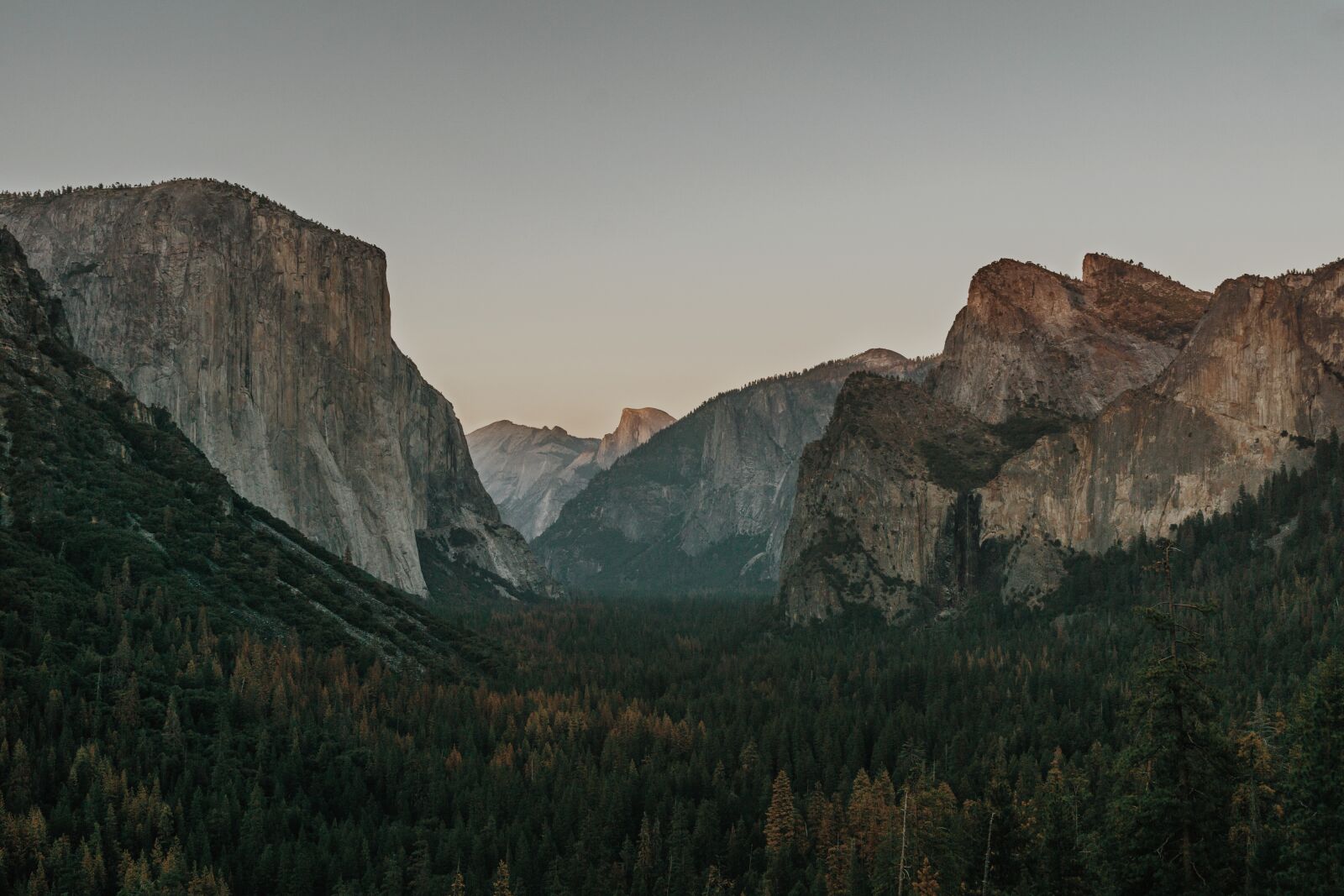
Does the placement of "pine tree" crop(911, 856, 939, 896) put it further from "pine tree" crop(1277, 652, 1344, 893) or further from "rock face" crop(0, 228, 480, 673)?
"rock face" crop(0, 228, 480, 673)

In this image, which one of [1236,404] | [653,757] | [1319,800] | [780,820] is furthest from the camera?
[1236,404]

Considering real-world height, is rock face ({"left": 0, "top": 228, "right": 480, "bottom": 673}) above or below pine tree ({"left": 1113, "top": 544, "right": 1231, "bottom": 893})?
above

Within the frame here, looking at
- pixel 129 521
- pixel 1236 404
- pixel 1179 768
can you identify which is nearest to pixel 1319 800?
pixel 1179 768

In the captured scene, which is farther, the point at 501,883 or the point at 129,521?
the point at 129,521

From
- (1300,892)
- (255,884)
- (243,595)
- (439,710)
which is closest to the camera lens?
(1300,892)

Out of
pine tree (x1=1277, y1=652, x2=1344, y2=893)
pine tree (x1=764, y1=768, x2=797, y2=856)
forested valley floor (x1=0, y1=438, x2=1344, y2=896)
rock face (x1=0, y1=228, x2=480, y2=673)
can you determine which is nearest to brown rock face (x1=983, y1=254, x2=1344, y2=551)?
forested valley floor (x1=0, y1=438, x2=1344, y2=896)

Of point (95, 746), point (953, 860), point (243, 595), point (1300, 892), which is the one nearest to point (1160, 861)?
point (1300, 892)

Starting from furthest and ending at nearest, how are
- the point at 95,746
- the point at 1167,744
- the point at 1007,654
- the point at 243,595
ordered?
the point at 1007,654 → the point at 243,595 → the point at 95,746 → the point at 1167,744

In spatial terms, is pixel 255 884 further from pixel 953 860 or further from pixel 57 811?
pixel 953 860

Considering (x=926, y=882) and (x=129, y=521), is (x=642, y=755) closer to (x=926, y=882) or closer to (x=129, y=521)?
(x=926, y=882)
